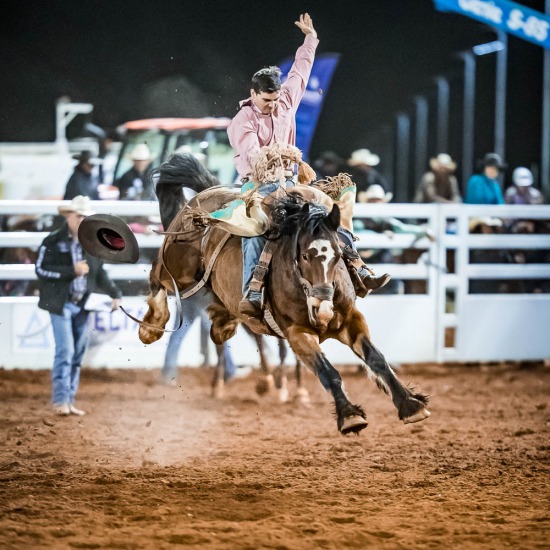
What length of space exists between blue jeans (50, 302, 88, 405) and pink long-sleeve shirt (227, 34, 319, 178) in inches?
106

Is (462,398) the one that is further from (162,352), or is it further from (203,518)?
(203,518)

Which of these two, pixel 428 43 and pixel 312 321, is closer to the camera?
pixel 312 321

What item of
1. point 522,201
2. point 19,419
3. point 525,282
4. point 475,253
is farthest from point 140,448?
point 522,201

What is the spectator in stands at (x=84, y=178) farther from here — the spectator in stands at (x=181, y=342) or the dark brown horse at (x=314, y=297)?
the dark brown horse at (x=314, y=297)

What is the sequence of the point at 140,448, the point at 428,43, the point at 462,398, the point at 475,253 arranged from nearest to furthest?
the point at 140,448 < the point at 462,398 < the point at 475,253 < the point at 428,43

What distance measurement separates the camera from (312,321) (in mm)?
5316

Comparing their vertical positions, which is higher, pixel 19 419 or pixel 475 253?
pixel 475 253

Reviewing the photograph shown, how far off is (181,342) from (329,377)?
4853mm

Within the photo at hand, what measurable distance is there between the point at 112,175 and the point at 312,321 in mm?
7568

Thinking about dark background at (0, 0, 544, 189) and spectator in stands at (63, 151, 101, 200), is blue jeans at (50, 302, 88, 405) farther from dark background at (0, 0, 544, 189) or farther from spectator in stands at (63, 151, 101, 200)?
dark background at (0, 0, 544, 189)

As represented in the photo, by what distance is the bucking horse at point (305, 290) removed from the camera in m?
5.14

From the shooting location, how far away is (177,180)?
7.28m

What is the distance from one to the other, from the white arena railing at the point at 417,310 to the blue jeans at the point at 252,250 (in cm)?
398

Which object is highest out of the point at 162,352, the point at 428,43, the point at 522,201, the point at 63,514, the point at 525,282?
the point at 428,43
